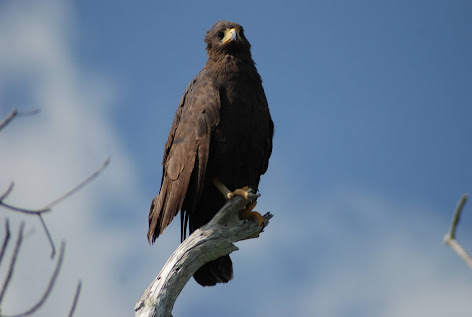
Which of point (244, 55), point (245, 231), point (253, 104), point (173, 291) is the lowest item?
point (173, 291)

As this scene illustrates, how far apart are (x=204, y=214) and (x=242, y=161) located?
685 mm

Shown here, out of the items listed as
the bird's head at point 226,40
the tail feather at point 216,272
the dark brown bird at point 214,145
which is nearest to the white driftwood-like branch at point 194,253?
the dark brown bird at point 214,145

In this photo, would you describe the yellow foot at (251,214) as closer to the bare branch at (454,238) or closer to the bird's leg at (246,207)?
the bird's leg at (246,207)

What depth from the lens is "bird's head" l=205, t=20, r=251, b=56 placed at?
5738mm

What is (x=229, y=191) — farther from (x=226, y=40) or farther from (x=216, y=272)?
(x=226, y=40)

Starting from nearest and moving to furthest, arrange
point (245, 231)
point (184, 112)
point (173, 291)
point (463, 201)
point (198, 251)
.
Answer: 1. point (463, 201)
2. point (173, 291)
3. point (198, 251)
4. point (245, 231)
5. point (184, 112)

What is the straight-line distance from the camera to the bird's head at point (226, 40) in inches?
226

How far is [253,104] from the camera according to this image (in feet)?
17.8

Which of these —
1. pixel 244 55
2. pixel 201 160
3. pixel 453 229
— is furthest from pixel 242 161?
pixel 453 229

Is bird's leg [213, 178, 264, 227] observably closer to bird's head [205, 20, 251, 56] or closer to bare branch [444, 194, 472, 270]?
bird's head [205, 20, 251, 56]

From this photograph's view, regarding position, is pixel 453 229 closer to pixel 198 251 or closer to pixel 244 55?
pixel 198 251

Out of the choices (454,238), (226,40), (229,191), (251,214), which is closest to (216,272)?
(251,214)

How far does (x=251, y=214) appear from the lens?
5258 mm

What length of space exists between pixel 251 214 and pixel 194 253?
77 centimetres
